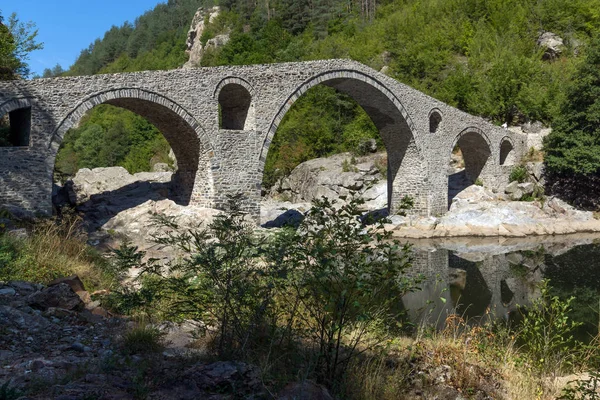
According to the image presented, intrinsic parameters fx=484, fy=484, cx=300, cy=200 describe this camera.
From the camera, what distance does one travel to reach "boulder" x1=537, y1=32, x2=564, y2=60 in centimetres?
3325

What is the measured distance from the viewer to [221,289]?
11.7 feet

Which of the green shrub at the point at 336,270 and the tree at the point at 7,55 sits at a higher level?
the tree at the point at 7,55

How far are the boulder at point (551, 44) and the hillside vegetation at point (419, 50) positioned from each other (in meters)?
0.35

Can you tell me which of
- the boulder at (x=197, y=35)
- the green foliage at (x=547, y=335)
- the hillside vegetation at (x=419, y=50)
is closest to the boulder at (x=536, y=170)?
the hillside vegetation at (x=419, y=50)

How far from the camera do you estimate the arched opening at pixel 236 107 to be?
14742mm

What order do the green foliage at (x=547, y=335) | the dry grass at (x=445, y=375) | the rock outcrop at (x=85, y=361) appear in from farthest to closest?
the green foliage at (x=547, y=335)
the dry grass at (x=445, y=375)
the rock outcrop at (x=85, y=361)

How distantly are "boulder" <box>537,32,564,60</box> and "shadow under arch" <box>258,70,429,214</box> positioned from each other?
19327mm

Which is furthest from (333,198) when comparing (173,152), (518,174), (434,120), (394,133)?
(518,174)

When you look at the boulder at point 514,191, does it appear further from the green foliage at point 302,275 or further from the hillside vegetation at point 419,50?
the green foliage at point 302,275

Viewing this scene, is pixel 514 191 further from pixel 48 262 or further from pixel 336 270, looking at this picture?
pixel 336 270

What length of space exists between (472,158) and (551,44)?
15.5m

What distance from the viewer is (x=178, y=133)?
1449 centimetres

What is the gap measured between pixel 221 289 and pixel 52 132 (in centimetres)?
996

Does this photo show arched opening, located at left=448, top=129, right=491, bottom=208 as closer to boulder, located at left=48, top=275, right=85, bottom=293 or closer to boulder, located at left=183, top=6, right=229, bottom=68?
boulder, located at left=48, top=275, right=85, bottom=293
